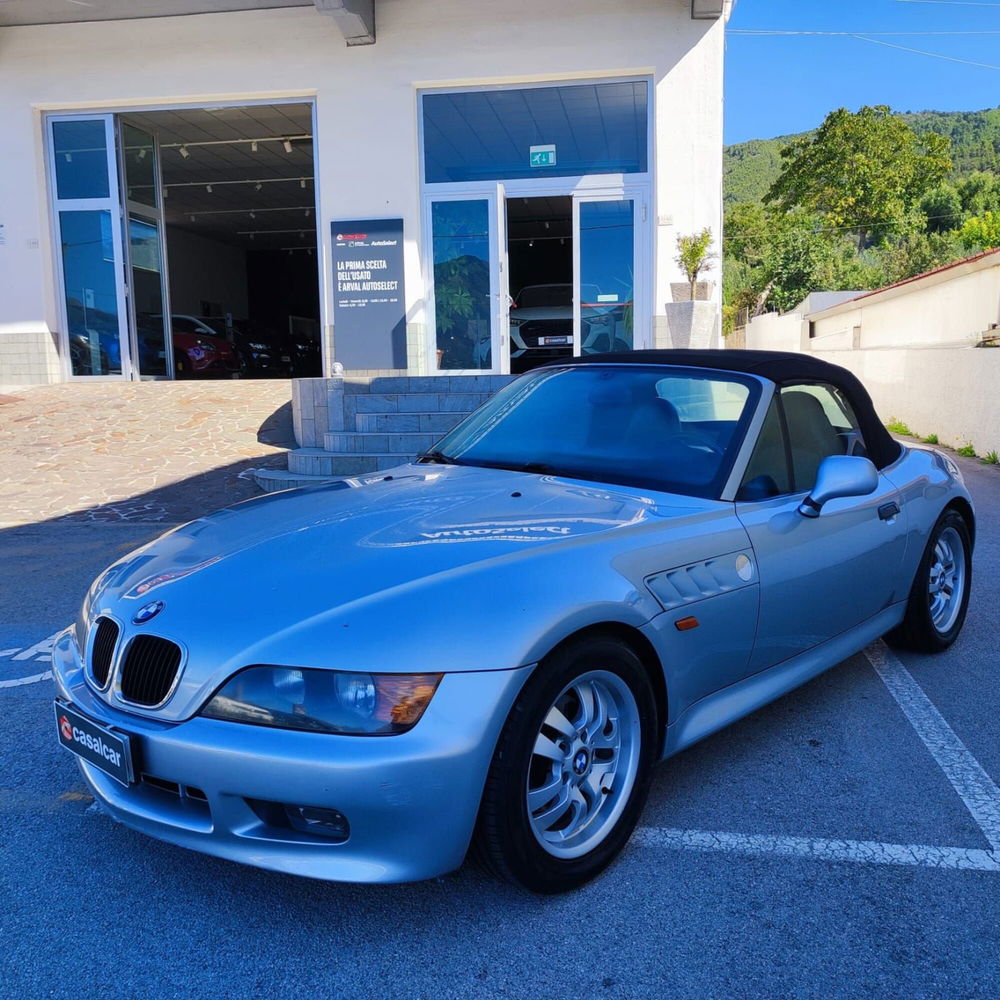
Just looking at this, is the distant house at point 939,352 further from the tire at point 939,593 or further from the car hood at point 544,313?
the tire at point 939,593

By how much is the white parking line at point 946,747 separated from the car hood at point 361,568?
4.02 ft

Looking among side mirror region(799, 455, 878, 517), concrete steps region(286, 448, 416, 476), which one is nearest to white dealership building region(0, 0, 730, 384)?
concrete steps region(286, 448, 416, 476)

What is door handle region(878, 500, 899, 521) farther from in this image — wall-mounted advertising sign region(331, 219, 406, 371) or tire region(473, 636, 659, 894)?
wall-mounted advertising sign region(331, 219, 406, 371)

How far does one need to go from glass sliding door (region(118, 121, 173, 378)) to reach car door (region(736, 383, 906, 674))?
13088mm

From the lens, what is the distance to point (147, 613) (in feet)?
7.68

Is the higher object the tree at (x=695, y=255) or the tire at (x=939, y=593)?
the tree at (x=695, y=255)

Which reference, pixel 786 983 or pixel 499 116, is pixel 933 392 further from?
pixel 786 983

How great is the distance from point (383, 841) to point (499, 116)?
41.1ft

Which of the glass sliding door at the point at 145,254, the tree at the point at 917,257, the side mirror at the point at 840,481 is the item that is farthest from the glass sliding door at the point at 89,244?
the tree at the point at 917,257

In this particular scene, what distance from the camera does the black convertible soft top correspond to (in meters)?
3.45

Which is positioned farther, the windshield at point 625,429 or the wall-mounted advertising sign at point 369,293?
the wall-mounted advertising sign at point 369,293

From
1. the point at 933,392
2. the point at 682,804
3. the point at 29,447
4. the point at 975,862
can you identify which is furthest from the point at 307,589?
the point at 933,392

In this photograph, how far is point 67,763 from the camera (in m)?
3.16

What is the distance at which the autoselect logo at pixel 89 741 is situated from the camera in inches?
87.0
